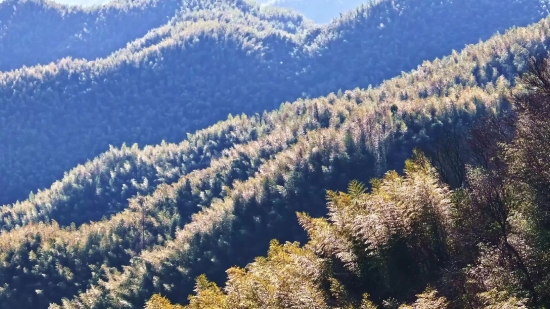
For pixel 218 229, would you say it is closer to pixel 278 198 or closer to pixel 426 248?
pixel 278 198

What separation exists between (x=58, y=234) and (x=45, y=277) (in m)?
21.7

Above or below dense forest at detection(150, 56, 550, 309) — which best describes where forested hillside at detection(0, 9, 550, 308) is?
above

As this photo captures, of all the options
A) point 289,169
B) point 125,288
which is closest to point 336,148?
point 289,169

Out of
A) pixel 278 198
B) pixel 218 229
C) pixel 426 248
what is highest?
pixel 278 198

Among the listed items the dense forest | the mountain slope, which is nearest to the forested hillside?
the mountain slope

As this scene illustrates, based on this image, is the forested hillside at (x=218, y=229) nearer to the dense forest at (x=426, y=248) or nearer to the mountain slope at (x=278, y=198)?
the mountain slope at (x=278, y=198)

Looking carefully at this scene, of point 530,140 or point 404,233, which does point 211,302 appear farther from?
point 530,140

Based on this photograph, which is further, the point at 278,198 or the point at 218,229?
the point at 278,198

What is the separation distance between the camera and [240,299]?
49938 mm

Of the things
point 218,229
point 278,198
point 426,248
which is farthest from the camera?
point 278,198

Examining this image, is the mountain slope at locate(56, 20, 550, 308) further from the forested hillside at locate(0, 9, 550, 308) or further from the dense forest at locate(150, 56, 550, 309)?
the dense forest at locate(150, 56, 550, 309)

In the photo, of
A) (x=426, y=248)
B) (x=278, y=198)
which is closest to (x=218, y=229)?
(x=278, y=198)

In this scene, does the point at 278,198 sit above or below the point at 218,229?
above

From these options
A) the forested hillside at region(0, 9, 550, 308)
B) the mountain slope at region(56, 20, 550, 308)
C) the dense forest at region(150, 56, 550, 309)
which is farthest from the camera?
the forested hillside at region(0, 9, 550, 308)
